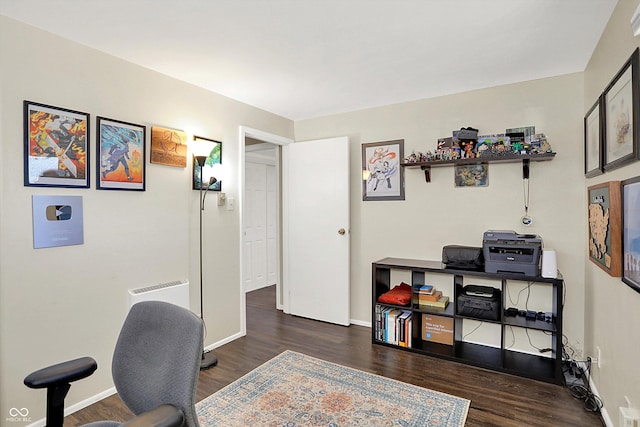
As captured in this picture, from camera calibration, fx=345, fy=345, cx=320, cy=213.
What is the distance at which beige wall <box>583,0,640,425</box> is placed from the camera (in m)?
1.64

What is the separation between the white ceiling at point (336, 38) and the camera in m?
1.89

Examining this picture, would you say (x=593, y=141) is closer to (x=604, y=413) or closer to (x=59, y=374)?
(x=604, y=413)

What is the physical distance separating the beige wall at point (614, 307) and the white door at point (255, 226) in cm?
436

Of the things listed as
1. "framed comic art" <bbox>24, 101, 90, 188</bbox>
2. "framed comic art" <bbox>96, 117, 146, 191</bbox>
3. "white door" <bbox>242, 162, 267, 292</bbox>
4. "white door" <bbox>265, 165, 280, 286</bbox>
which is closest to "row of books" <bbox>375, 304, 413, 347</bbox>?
"framed comic art" <bbox>96, 117, 146, 191</bbox>

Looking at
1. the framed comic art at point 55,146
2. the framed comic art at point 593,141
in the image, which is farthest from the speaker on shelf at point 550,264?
the framed comic art at point 55,146

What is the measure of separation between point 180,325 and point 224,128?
2452 mm

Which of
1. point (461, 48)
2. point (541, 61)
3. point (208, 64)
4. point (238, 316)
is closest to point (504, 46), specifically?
point (461, 48)

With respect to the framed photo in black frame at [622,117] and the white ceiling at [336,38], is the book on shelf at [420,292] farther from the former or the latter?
the white ceiling at [336,38]

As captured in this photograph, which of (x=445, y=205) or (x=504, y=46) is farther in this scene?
(x=445, y=205)

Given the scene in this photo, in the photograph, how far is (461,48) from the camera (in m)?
2.39

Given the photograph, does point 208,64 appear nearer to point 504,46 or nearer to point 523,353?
point 504,46

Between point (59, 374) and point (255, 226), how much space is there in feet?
14.5

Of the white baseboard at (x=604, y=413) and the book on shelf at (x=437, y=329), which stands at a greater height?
the book on shelf at (x=437, y=329)

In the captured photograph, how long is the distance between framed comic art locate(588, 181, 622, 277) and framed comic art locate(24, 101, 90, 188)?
316 centimetres
